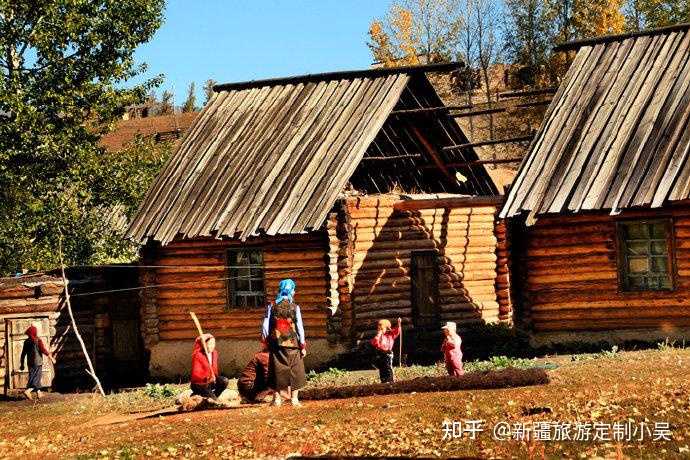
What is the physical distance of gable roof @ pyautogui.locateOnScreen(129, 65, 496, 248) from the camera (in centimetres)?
2539

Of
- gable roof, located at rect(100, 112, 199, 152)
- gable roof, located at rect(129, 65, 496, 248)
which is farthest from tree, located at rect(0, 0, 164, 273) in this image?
gable roof, located at rect(100, 112, 199, 152)

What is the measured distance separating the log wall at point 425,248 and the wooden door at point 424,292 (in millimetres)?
157

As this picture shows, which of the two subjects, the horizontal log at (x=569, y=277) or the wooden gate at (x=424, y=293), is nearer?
the horizontal log at (x=569, y=277)

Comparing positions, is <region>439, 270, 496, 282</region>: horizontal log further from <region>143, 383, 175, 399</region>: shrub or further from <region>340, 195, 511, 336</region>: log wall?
<region>143, 383, 175, 399</region>: shrub

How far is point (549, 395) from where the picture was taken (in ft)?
52.1

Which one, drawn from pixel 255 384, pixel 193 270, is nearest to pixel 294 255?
pixel 193 270

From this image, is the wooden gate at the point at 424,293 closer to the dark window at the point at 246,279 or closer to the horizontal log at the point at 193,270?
the dark window at the point at 246,279

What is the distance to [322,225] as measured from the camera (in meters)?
24.5

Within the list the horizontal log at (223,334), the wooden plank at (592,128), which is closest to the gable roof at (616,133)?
the wooden plank at (592,128)

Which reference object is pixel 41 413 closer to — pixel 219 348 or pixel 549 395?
pixel 219 348

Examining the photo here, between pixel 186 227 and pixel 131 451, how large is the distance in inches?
474

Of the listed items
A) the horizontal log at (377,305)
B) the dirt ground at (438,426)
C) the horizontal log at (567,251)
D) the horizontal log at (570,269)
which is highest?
the horizontal log at (567,251)

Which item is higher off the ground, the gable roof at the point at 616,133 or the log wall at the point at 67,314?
the gable roof at the point at 616,133

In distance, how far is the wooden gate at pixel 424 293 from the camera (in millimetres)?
26703
